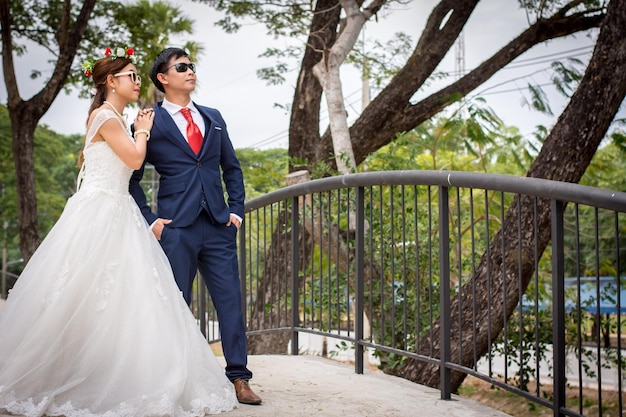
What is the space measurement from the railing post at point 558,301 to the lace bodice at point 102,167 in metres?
1.89

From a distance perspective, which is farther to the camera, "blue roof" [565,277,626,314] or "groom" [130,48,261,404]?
"groom" [130,48,261,404]

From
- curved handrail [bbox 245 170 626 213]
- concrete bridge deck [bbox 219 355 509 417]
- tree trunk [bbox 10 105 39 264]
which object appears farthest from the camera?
tree trunk [bbox 10 105 39 264]

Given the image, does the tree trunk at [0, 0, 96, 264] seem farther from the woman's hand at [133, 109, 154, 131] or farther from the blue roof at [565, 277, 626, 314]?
the woman's hand at [133, 109, 154, 131]

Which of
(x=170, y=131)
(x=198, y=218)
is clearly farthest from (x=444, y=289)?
(x=170, y=131)

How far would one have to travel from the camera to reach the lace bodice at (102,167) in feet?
12.6

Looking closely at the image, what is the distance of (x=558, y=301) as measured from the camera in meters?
3.29

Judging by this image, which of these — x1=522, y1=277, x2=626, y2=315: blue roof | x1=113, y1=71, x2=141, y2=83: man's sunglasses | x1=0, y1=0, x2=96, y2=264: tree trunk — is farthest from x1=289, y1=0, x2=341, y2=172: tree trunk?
x1=113, y1=71, x2=141, y2=83: man's sunglasses

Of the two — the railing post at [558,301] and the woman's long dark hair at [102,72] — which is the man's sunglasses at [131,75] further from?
the railing post at [558,301]

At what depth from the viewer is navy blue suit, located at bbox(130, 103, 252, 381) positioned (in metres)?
3.92

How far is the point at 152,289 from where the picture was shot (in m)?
3.66

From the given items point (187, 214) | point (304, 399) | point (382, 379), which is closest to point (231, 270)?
point (187, 214)

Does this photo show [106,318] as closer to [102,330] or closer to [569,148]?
[102,330]

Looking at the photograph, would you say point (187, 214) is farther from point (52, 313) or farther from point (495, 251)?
point (495, 251)

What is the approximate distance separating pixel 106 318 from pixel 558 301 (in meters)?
1.84
